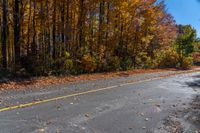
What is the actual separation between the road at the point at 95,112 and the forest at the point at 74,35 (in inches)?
249

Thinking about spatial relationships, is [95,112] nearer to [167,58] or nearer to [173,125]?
[173,125]

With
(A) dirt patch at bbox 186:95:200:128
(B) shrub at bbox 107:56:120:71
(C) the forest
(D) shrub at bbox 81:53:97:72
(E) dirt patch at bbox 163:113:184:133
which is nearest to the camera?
(E) dirt patch at bbox 163:113:184:133

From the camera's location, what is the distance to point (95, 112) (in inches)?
327

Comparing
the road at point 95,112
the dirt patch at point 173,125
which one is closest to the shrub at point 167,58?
the road at point 95,112

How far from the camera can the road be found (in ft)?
21.9

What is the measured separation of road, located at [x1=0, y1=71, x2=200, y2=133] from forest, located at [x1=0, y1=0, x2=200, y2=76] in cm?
633

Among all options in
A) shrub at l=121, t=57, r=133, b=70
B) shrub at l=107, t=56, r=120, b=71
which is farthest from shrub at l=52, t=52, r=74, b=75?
shrub at l=121, t=57, r=133, b=70

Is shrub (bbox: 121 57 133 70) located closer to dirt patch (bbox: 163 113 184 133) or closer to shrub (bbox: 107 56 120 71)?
shrub (bbox: 107 56 120 71)

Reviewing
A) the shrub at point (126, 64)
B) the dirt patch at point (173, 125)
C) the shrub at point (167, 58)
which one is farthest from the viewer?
the shrub at point (167, 58)

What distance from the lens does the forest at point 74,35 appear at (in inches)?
689

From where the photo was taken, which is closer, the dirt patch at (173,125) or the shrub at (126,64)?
the dirt patch at (173,125)

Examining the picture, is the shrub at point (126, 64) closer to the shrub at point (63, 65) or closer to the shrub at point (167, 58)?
the shrub at point (167, 58)

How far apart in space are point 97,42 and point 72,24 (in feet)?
8.70

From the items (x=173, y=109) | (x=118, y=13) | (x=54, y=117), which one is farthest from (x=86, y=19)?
(x=54, y=117)
